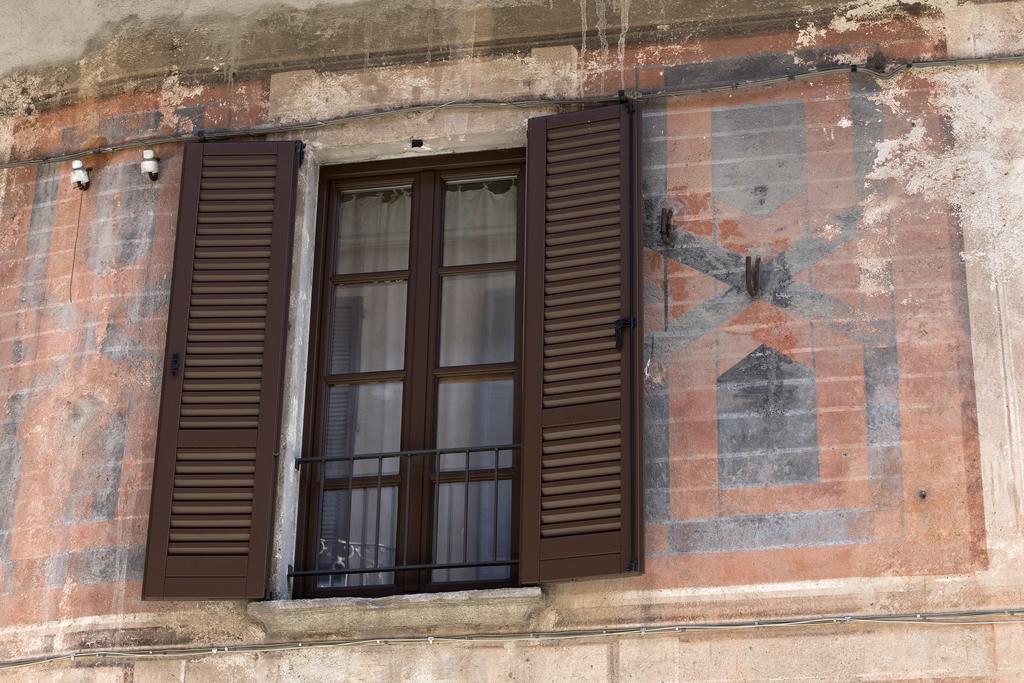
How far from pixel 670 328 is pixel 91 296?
2.64 metres

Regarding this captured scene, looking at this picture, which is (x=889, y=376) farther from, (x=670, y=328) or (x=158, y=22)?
(x=158, y=22)

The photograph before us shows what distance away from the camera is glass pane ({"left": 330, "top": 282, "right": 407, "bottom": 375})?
27.6 ft

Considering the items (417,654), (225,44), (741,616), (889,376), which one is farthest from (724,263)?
(225,44)

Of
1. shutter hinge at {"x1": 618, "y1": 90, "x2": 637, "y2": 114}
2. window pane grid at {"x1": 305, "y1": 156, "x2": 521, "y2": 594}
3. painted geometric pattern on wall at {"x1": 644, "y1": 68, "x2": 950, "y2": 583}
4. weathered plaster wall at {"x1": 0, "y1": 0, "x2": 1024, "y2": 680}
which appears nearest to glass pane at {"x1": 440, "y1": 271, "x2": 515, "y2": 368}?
window pane grid at {"x1": 305, "y1": 156, "x2": 521, "y2": 594}

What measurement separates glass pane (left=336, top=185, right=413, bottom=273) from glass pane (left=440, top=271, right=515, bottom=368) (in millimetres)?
301

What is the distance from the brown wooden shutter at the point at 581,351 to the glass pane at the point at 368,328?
0.73m

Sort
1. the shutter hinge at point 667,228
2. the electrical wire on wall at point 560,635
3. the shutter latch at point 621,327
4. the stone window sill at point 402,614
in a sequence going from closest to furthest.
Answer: the electrical wire on wall at point 560,635
the stone window sill at point 402,614
the shutter latch at point 621,327
the shutter hinge at point 667,228

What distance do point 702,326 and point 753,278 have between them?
0.29 m

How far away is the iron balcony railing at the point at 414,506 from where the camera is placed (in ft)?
26.0

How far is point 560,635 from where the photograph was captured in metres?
Result: 7.44

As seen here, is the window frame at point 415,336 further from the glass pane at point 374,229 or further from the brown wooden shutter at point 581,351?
the brown wooden shutter at point 581,351

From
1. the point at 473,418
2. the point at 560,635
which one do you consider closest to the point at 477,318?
the point at 473,418

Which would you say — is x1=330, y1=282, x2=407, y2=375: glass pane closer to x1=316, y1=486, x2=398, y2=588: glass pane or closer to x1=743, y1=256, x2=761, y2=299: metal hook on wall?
x1=316, y1=486, x2=398, y2=588: glass pane

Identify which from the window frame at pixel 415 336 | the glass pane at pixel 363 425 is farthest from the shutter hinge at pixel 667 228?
the glass pane at pixel 363 425
